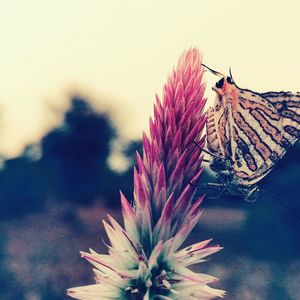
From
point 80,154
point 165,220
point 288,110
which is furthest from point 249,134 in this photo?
point 80,154

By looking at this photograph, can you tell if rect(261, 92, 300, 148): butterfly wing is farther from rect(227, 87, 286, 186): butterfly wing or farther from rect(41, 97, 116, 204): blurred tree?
rect(41, 97, 116, 204): blurred tree

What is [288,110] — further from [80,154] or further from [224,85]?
[80,154]

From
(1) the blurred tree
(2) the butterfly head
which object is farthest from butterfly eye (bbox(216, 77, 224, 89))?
(1) the blurred tree

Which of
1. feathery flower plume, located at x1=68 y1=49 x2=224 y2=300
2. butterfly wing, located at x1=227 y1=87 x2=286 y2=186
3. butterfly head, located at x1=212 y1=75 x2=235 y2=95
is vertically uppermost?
butterfly head, located at x1=212 y1=75 x2=235 y2=95

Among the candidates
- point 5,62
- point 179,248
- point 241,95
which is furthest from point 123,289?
point 5,62

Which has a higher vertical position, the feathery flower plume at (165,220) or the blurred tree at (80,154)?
the blurred tree at (80,154)

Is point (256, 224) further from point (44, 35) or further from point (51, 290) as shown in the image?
point (44, 35)

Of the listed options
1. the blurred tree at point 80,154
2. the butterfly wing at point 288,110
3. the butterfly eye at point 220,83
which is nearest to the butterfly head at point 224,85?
the butterfly eye at point 220,83

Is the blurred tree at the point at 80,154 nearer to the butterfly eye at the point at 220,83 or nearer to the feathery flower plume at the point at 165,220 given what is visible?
the feathery flower plume at the point at 165,220
